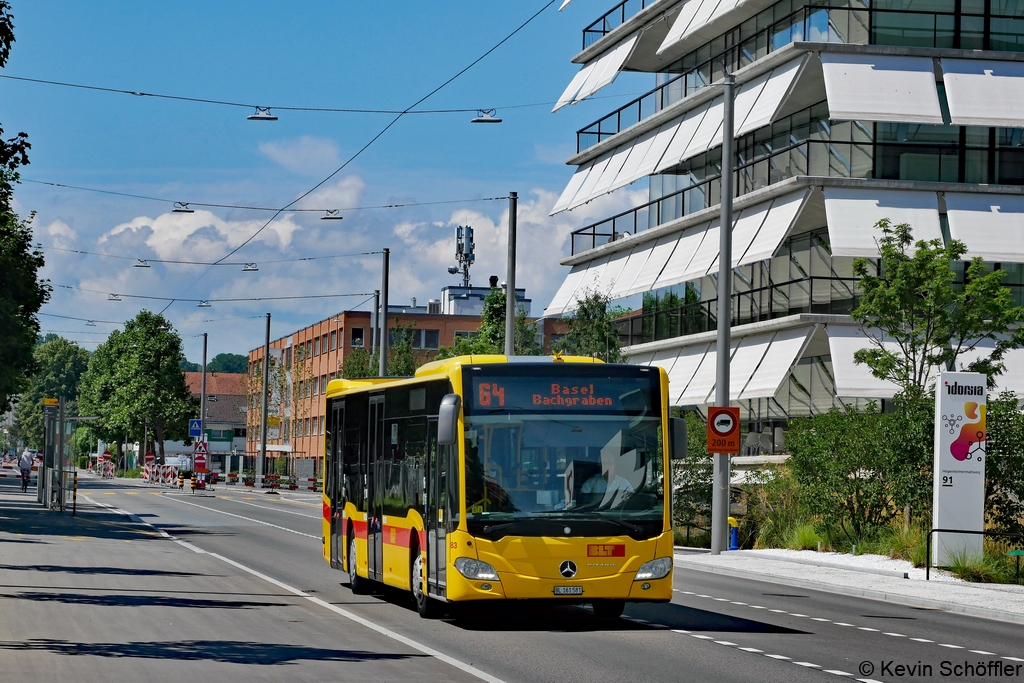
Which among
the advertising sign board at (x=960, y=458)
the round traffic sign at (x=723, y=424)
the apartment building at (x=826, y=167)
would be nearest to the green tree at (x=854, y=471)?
the round traffic sign at (x=723, y=424)

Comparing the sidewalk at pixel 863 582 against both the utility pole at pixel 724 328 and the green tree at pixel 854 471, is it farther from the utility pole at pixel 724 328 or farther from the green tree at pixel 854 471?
the green tree at pixel 854 471

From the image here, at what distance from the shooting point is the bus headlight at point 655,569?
16.3 m

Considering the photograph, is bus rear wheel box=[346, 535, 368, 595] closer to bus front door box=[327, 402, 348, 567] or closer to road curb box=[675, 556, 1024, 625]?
bus front door box=[327, 402, 348, 567]

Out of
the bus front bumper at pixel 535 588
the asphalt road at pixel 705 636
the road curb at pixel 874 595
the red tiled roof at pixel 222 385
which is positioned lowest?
the road curb at pixel 874 595

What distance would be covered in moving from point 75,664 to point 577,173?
4842cm

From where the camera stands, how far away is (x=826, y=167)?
144 feet

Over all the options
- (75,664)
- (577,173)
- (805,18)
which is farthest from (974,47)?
(75,664)

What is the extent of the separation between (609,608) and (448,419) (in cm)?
328

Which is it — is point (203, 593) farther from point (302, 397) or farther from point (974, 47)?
point (302, 397)

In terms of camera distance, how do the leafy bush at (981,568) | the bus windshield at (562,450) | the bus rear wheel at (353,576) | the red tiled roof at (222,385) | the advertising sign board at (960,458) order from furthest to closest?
1. the red tiled roof at (222,385)
2. the advertising sign board at (960,458)
3. the leafy bush at (981,568)
4. the bus rear wheel at (353,576)
5. the bus windshield at (562,450)

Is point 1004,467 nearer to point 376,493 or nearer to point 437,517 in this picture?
point 376,493

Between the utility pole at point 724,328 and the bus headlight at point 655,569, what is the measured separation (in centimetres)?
1480

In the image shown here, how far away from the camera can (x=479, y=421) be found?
16562 millimetres

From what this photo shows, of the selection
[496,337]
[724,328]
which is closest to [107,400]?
[496,337]
